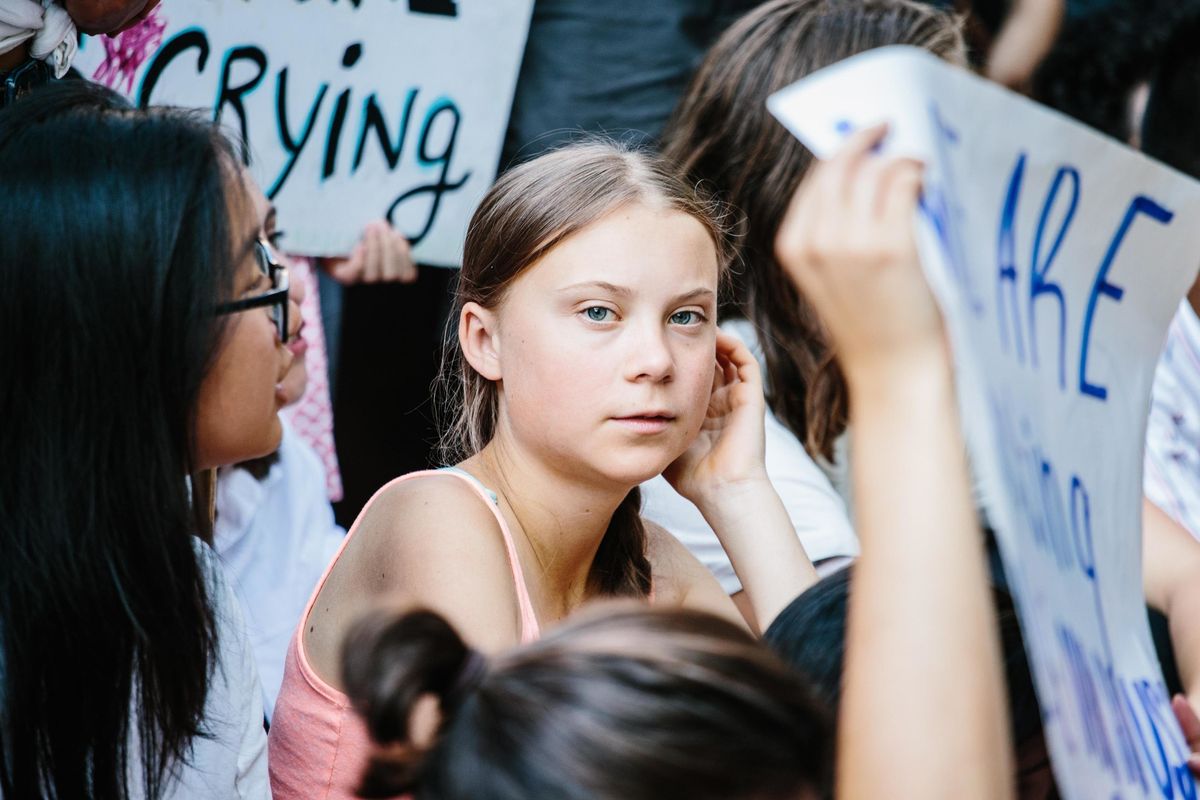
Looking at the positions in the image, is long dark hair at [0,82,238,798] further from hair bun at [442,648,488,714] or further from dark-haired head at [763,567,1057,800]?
dark-haired head at [763,567,1057,800]

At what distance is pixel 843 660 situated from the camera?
1299 millimetres

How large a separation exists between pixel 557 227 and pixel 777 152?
0.71 metres

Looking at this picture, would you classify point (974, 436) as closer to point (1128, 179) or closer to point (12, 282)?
point (1128, 179)

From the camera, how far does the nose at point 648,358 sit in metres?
1.61

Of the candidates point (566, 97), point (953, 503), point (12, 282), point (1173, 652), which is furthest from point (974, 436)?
point (566, 97)

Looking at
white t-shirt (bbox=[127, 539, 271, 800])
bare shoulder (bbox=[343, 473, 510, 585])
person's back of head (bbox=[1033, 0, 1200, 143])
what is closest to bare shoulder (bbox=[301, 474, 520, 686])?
bare shoulder (bbox=[343, 473, 510, 585])

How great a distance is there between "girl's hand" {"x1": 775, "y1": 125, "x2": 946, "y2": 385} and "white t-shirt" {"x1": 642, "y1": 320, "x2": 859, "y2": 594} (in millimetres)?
1119

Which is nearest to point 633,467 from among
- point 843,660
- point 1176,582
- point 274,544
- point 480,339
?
point 480,339

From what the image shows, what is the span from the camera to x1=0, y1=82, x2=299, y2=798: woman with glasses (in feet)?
4.44

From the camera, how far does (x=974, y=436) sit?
35.9 inches

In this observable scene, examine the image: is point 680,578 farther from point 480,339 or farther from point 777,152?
point 777,152

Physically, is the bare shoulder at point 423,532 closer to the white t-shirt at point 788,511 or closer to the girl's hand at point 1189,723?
the white t-shirt at point 788,511

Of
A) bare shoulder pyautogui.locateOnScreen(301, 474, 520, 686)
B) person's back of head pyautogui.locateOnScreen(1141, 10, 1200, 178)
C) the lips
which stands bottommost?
bare shoulder pyautogui.locateOnScreen(301, 474, 520, 686)

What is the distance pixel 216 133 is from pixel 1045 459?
3.15 feet
